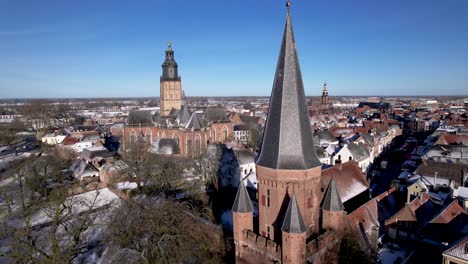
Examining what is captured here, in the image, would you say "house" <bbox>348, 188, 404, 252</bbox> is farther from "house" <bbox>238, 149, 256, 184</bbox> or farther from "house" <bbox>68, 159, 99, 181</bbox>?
"house" <bbox>68, 159, 99, 181</bbox>

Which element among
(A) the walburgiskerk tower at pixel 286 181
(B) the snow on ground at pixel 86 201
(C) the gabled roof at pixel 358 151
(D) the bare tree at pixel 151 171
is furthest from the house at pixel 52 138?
(A) the walburgiskerk tower at pixel 286 181

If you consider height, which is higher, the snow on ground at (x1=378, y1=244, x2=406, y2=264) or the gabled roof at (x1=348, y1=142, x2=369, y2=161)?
the gabled roof at (x1=348, y1=142, x2=369, y2=161)

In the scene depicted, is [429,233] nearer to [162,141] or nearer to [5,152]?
[162,141]

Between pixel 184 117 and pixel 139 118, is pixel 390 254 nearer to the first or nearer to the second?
pixel 184 117

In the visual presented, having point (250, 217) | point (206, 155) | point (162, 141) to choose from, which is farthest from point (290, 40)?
point (162, 141)

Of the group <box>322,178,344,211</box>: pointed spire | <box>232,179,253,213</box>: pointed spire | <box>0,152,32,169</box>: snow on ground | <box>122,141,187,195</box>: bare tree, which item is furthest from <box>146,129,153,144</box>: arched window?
<box>322,178,344,211</box>: pointed spire

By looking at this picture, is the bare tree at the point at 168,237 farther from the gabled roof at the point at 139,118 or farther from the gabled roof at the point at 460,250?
the gabled roof at the point at 139,118

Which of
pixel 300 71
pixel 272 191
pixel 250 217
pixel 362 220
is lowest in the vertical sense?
pixel 362 220
